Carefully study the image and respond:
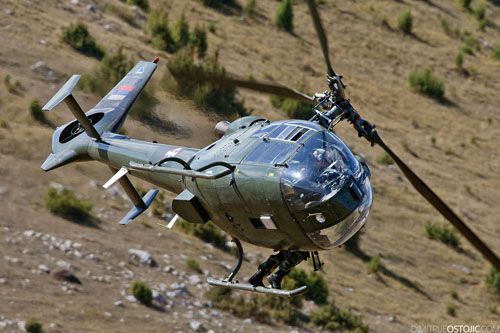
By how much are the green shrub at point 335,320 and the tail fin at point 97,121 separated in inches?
426

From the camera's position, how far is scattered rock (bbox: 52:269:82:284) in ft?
79.6

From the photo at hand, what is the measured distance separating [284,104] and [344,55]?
7053 mm

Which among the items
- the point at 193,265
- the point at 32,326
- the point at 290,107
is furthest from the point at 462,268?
the point at 32,326

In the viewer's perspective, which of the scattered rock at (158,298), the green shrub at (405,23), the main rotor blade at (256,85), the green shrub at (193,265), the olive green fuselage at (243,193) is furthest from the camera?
the green shrub at (405,23)

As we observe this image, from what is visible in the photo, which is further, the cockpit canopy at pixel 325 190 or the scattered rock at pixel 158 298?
the scattered rock at pixel 158 298

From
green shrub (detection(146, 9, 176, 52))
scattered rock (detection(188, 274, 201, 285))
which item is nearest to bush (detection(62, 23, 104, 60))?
green shrub (detection(146, 9, 176, 52))

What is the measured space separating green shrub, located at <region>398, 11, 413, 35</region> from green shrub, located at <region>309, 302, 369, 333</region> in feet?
74.1

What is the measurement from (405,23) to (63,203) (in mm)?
25724

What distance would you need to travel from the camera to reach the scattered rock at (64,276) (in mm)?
24250

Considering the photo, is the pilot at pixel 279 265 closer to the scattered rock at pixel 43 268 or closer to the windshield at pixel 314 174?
the windshield at pixel 314 174

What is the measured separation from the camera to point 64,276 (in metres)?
24.3

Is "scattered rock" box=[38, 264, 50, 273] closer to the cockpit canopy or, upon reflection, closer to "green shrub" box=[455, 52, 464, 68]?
the cockpit canopy

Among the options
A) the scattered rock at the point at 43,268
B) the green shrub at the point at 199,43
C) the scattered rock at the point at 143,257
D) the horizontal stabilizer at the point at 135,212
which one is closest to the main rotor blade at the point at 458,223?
the horizontal stabilizer at the point at 135,212

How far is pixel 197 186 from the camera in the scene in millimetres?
15414
